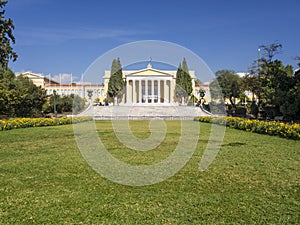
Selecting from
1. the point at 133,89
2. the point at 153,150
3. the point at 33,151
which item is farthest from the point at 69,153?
the point at 133,89

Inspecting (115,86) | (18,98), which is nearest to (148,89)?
(115,86)

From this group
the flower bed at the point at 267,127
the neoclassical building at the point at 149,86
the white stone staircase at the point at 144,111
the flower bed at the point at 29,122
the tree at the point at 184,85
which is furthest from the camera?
the neoclassical building at the point at 149,86

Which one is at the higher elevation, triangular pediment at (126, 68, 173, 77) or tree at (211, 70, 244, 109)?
triangular pediment at (126, 68, 173, 77)

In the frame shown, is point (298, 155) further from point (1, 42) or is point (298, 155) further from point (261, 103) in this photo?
point (261, 103)

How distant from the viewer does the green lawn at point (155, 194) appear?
4211mm

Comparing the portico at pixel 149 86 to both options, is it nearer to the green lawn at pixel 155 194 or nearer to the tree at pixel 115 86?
the tree at pixel 115 86

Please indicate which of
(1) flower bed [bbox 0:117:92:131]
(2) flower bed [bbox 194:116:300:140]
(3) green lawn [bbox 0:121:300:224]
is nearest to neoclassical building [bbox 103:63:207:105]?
(1) flower bed [bbox 0:117:92:131]

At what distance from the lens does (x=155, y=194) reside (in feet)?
17.1

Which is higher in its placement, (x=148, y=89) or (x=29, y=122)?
(x=148, y=89)

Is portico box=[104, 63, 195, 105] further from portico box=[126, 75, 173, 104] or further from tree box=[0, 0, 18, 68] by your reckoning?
tree box=[0, 0, 18, 68]

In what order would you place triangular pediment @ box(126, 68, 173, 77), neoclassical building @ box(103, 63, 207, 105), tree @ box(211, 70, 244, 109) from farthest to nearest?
neoclassical building @ box(103, 63, 207, 105)
triangular pediment @ box(126, 68, 173, 77)
tree @ box(211, 70, 244, 109)

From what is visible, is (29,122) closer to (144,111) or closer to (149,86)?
(144,111)

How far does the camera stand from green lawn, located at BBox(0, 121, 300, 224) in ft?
13.8

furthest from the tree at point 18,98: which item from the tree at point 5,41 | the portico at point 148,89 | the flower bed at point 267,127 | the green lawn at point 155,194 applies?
the portico at point 148,89
